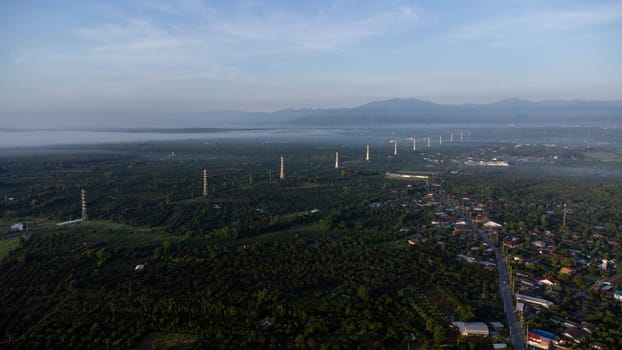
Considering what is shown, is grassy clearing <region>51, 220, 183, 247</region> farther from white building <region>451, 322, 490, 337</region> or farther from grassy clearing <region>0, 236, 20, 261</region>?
white building <region>451, 322, 490, 337</region>

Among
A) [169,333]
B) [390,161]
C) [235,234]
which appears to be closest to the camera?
[169,333]

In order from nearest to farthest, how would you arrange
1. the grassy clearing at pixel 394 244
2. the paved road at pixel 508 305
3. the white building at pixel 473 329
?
the paved road at pixel 508 305 < the white building at pixel 473 329 < the grassy clearing at pixel 394 244

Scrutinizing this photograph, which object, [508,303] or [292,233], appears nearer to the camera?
[508,303]

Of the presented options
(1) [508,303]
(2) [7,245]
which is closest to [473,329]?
(1) [508,303]

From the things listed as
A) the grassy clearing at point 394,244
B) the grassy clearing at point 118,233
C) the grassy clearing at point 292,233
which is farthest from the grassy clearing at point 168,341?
the grassy clearing at point 394,244

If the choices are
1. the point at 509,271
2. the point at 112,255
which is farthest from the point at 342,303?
the point at 112,255

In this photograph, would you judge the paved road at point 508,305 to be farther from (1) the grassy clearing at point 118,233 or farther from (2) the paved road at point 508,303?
(1) the grassy clearing at point 118,233

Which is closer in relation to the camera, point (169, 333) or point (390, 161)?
point (169, 333)

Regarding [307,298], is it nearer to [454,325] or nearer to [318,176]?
[454,325]

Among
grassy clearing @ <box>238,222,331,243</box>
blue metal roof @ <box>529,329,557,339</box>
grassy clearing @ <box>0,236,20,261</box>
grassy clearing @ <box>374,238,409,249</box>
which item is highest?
grassy clearing @ <box>0,236,20,261</box>

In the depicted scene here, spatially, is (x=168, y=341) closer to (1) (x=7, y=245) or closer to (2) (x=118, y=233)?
(2) (x=118, y=233)

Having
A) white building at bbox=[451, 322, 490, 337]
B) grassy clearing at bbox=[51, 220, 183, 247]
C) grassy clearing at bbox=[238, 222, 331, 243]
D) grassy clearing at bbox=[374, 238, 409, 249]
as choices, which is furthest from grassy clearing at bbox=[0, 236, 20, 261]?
white building at bbox=[451, 322, 490, 337]
